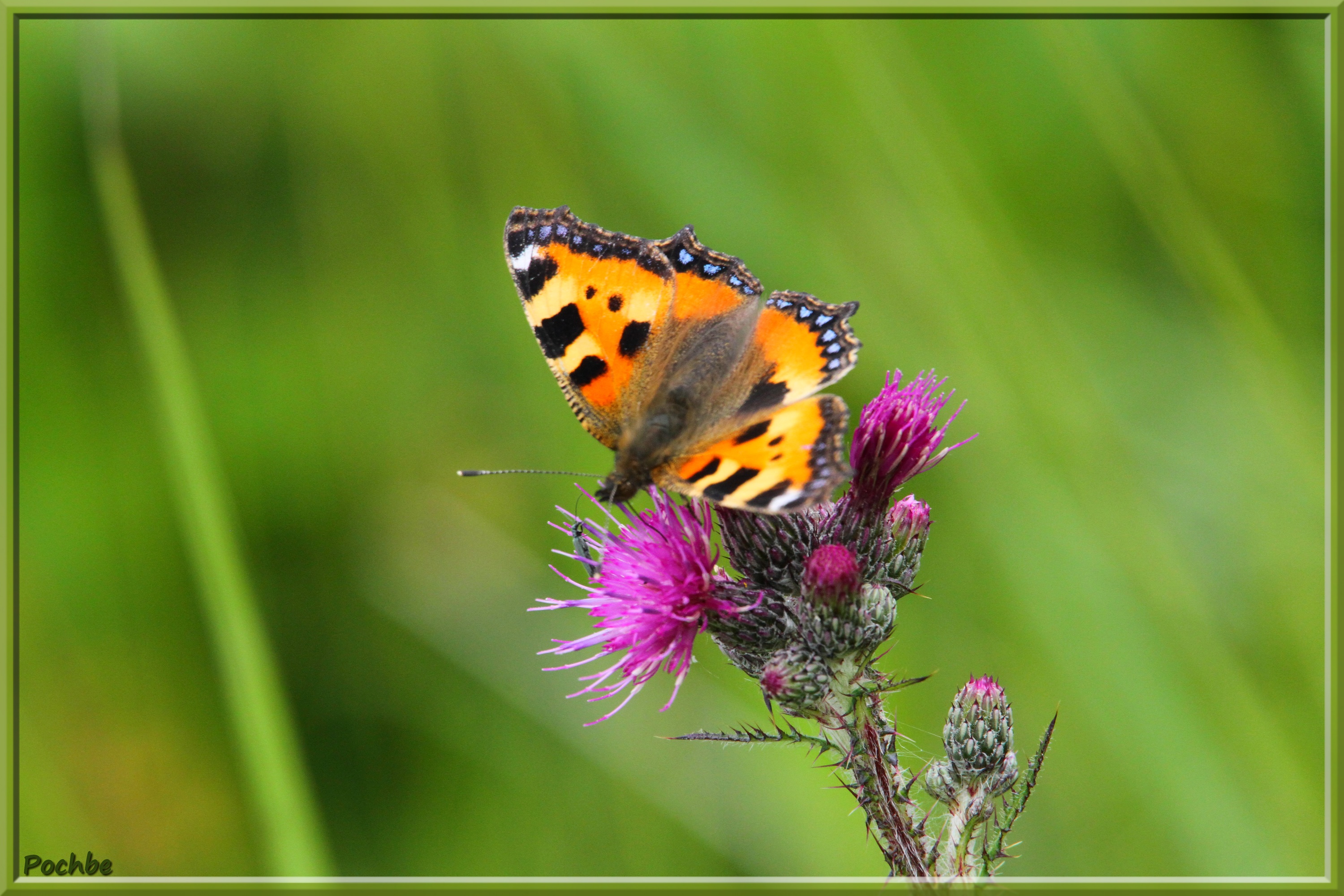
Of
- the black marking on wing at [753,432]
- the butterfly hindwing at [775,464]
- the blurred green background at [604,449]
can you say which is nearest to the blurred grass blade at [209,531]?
the blurred green background at [604,449]

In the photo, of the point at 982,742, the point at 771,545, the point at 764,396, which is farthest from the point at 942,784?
the point at 764,396

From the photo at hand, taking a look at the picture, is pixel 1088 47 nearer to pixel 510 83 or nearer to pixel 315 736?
pixel 510 83

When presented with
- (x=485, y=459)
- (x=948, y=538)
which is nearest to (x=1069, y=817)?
(x=948, y=538)

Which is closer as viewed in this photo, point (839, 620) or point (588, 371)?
point (839, 620)

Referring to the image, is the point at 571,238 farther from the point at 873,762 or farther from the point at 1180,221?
the point at 1180,221

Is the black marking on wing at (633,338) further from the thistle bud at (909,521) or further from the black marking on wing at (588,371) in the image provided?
the thistle bud at (909,521)
